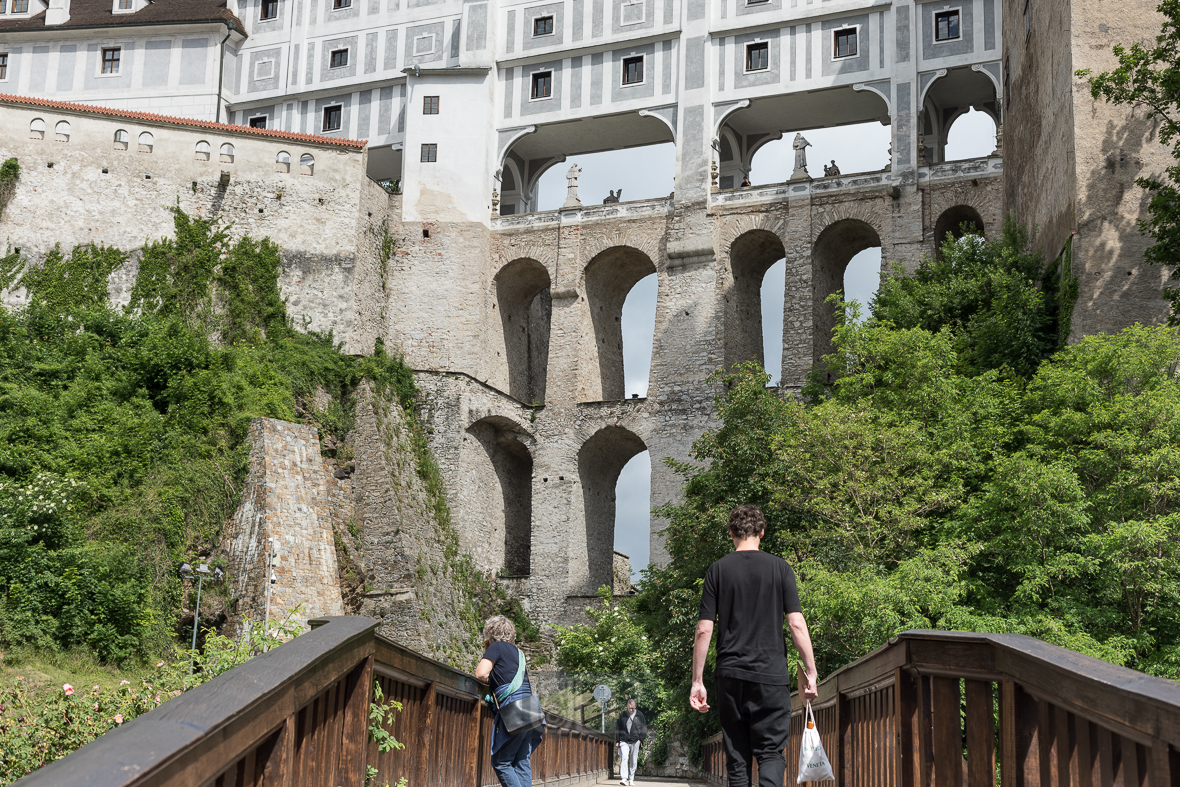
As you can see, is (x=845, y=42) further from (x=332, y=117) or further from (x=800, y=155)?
(x=332, y=117)

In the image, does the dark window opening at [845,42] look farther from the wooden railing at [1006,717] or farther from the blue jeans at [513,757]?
the wooden railing at [1006,717]

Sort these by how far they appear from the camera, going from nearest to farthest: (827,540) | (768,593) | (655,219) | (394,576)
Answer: (768,593), (827,540), (394,576), (655,219)

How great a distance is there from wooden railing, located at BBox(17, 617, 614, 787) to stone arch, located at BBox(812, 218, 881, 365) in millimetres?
31269

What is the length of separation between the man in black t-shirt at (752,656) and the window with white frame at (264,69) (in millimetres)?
44499

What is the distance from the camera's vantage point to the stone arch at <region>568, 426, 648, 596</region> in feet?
129

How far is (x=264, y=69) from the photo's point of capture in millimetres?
46844

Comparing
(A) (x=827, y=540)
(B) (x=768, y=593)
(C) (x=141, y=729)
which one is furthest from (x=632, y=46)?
(C) (x=141, y=729)

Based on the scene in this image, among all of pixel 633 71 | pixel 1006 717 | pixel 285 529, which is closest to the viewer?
pixel 1006 717

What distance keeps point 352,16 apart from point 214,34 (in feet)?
18.3

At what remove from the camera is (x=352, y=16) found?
152 feet

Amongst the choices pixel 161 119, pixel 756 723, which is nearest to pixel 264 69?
pixel 161 119

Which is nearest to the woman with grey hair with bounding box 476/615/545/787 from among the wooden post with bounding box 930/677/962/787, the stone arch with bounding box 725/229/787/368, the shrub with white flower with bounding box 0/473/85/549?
the wooden post with bounding box 930/677/962/787

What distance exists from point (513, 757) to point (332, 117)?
41.1m

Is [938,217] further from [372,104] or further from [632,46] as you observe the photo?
[372,104]
